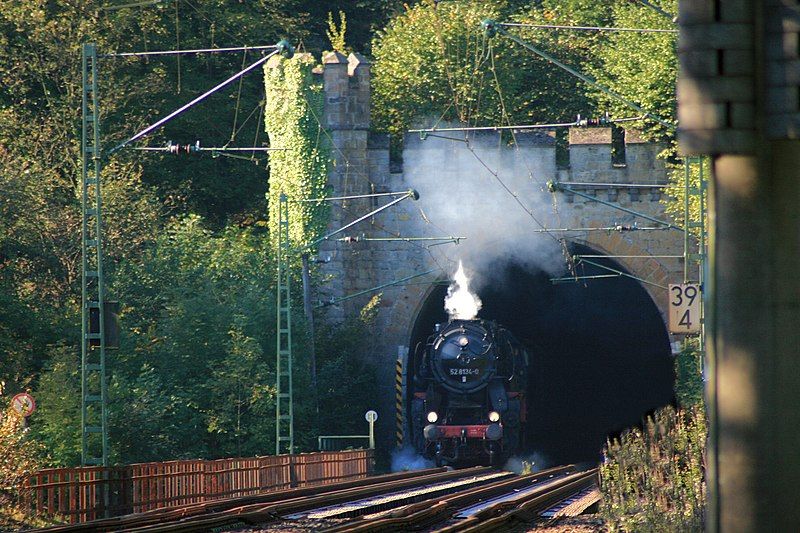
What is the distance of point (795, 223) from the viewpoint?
943 centimetres

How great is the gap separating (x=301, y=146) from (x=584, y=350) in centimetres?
1327

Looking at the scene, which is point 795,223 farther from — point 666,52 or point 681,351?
point 666,52

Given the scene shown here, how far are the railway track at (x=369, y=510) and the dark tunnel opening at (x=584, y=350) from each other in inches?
680

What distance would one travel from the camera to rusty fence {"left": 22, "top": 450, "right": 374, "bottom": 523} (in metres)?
22.1

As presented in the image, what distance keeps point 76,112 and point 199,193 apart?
7.76m

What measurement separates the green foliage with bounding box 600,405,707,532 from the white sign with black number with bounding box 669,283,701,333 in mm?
10319

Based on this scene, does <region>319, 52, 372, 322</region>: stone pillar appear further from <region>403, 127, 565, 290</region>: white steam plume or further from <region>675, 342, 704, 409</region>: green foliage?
<region>675, 342, 704, 409</region>: green foliage

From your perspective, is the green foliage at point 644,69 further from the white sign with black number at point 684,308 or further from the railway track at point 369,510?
the railway track at point 369,510

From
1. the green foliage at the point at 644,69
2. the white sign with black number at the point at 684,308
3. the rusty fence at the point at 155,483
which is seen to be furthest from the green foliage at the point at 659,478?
the green foliage at the point at 644,69

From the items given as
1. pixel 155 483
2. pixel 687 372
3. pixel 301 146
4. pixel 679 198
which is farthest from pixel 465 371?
pixel 155 483

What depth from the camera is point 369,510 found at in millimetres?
23016

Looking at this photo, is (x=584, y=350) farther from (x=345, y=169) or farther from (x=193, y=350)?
(x=193, y=350)

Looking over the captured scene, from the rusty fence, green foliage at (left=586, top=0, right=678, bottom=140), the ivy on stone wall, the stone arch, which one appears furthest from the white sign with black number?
the ivy on stone wall

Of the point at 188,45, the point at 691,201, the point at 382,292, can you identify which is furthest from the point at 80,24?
the point at 691,201
